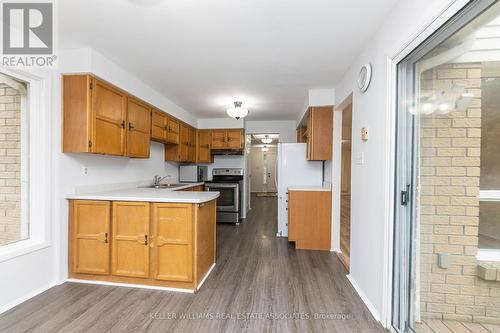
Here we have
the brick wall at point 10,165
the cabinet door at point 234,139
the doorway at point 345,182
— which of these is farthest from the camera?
the cabinet door at point 234,139

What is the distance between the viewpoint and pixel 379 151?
5.99 feet

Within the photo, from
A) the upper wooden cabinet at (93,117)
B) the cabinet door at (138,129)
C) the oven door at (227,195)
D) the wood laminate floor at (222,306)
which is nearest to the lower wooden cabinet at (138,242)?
the wood laminate floor at (222,306)

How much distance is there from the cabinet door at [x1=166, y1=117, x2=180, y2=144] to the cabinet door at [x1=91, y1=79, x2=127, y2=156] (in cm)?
113

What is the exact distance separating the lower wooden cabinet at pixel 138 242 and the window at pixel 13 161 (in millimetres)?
394

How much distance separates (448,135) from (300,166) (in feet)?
7.99

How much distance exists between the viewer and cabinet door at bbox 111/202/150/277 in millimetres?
2248

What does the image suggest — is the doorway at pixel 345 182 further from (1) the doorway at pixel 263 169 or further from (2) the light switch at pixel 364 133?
(1) the doorway at pixel 263 169

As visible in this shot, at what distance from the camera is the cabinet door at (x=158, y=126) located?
11.2 feet

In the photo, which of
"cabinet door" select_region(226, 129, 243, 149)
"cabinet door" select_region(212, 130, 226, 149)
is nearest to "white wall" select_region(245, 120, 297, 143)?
"cabinet door" select_region(226, 129, 243, 149)

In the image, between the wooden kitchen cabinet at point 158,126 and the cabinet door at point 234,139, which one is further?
the cabinet door at point 234,139

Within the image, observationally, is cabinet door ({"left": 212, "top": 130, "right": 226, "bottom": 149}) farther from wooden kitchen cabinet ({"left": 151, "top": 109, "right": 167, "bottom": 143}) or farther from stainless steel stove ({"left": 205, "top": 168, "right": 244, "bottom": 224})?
wooden kitchen cabinet ({"left": 151, "top": 109, "right": 167, "bottom": 143})

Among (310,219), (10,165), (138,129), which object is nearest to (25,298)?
(10,165)

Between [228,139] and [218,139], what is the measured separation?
0.24 metres

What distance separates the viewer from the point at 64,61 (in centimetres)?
228
